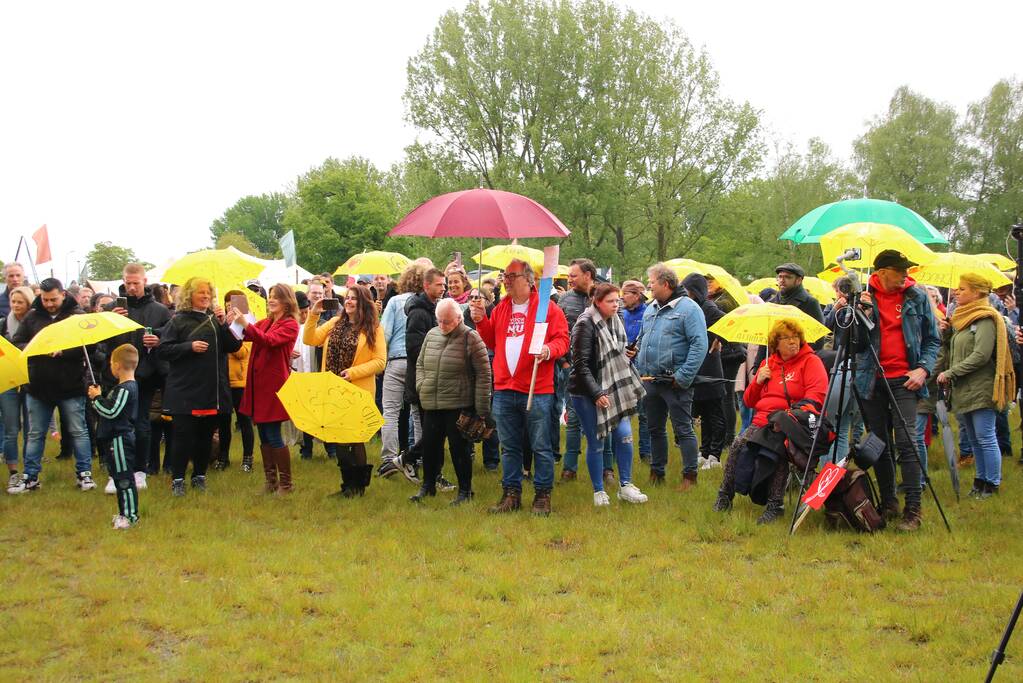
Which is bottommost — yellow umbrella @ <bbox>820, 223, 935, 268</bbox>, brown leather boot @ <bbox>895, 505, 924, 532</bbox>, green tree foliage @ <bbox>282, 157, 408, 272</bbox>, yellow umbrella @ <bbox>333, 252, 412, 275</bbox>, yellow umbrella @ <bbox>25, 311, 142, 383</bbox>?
brown leather boot @ <bbox>895, 505, 924, 532</bbox>

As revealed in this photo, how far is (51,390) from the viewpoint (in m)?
8.52

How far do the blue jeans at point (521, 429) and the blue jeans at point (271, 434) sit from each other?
2.06 meters

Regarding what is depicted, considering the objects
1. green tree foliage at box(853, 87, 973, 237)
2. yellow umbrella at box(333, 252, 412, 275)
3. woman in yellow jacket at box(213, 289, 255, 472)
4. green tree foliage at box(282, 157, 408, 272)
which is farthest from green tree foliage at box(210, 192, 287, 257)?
woman in yellow jacket at box(213, 289, 255, 472)

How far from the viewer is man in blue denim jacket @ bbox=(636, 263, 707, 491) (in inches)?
336

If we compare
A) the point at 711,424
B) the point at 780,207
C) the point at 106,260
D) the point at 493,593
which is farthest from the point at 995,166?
the point at 106,260

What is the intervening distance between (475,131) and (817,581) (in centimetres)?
3527

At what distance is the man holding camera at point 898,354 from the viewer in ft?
22.6

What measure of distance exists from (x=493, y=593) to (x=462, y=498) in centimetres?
241

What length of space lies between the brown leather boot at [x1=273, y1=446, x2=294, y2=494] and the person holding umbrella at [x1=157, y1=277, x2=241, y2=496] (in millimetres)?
671

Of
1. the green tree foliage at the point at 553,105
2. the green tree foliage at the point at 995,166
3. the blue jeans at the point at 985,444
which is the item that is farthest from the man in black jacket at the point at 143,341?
the green tree foliage at the point at 995,166

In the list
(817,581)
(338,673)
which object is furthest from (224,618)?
(817,581)

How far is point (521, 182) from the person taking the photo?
38.8 m

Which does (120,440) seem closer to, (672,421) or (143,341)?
(143,341)

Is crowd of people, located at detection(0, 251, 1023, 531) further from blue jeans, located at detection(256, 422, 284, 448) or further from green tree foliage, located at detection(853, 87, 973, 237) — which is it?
green tree foliage, located at detection(853, 87, 973, 237)
